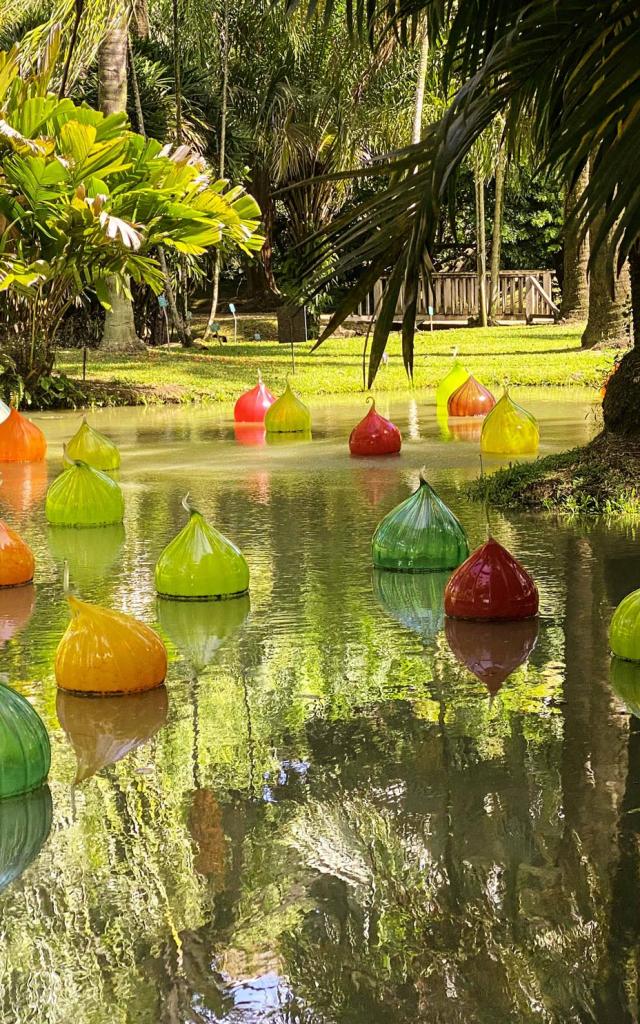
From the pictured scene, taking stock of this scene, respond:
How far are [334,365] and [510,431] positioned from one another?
38.7 feet

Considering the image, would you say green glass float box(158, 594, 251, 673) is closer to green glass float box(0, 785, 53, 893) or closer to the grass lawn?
green glass float box(0, 785, 53, 893)

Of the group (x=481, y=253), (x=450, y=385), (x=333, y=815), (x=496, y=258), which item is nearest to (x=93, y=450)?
(x=450, y=385)

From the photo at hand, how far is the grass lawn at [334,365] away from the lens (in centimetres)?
2159

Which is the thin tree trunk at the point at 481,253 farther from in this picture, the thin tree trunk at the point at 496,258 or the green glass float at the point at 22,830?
the green glass float at the point at 22,830

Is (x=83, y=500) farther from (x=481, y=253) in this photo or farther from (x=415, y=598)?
(x=481, y=253)

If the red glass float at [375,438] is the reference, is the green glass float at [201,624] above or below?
below

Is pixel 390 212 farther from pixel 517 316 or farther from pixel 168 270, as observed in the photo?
pixel 517 316

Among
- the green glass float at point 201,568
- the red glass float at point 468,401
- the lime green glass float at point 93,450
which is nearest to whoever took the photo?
the green glass float at point 201,568

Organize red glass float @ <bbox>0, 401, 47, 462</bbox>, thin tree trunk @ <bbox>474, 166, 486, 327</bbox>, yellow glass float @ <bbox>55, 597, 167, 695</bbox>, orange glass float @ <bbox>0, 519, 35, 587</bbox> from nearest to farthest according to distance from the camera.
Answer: yellow glass float @ <bbox>55, 597, 167, 695</bbox>
orange glass float @ <bbox>0, 519, 35, 587</bbox>
red glass float @ <bbox>0, 401, 47, 462</bbox>
thin tree trunk @ <bbox>474, 166, 486, 327</bbox>

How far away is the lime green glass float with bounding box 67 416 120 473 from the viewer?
13.0 m

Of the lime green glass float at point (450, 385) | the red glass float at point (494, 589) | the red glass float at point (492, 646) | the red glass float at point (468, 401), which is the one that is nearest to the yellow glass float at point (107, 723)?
the red glass float at point (492, 646)

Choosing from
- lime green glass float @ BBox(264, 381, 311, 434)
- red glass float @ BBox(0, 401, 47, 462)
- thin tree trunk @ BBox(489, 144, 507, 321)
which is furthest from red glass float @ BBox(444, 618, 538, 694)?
thin tree trunk @ BBox(489, 144, 507, 321)

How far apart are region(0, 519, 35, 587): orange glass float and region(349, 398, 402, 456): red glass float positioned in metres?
5.88

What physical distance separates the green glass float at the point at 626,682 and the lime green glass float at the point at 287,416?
9.77 metres
